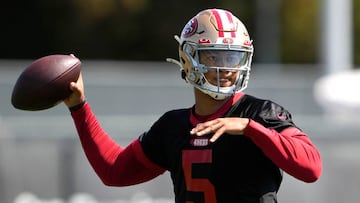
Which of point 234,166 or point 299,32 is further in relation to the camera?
point 299,32

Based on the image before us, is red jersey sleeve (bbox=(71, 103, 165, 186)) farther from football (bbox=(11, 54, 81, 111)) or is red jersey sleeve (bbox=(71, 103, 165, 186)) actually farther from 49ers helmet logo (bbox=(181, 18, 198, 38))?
49ers helmet logo (bbox=(181, 18, 198, 38))

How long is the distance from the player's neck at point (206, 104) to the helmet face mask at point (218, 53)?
0.23 feet

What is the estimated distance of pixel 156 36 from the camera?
1005 inches

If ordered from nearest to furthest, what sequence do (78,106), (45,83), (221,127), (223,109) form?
(221,127) < (223,109) < (45,83) < (78,106)

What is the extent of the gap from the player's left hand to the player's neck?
40cm

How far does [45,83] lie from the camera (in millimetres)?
4336

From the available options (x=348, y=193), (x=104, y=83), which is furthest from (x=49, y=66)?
(x=104, y=83)

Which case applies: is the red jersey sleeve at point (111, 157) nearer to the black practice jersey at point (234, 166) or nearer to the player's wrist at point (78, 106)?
the player's wrist at point (78, 106)

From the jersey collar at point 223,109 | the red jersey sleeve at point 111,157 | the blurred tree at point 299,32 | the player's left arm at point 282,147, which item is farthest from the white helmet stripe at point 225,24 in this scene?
the blurred tree at point 299,32

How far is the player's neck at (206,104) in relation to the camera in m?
4.14

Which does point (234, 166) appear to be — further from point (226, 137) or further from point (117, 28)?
point (117, 28)

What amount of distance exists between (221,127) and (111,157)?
985mm

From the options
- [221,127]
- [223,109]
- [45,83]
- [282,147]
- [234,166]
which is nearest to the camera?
[221,127]

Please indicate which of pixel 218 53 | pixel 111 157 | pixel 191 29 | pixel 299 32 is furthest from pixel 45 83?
pixel 299 32
